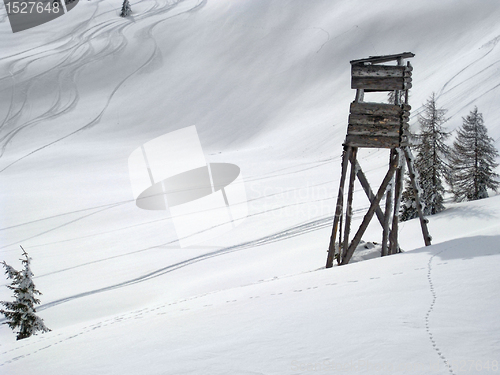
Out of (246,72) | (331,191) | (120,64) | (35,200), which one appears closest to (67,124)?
(120,64)

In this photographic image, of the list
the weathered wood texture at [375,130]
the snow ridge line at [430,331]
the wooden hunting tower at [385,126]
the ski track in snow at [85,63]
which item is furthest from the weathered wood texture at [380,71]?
A: the ski track in snow at [85,63]

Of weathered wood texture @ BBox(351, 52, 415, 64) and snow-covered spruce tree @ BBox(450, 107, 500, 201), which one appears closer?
weathered wood texture @ BBox(351, 52, 415, 64)

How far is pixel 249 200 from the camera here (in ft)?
80.3

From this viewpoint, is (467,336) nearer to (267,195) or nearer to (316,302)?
(316,302)

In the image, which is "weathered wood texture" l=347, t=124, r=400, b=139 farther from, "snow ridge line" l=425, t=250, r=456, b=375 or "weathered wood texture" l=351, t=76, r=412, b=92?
"snow ridge line" l=425, t=250, r=456, b=375

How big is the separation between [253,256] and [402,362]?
12.1 metres

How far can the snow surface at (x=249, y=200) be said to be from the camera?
13.8 ft

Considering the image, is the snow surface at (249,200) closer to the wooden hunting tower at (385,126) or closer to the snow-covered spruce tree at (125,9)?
the wooden hunting tower at (385,126)

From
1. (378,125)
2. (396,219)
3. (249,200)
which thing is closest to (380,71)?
(378,125)

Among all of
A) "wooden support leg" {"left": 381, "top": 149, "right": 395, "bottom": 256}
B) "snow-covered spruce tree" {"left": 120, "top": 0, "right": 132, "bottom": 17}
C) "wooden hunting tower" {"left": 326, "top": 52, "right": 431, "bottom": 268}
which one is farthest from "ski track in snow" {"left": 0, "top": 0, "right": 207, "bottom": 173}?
"wooden support leg" {"left": 381, "top": 149, "right": 395, "bottom": 256}

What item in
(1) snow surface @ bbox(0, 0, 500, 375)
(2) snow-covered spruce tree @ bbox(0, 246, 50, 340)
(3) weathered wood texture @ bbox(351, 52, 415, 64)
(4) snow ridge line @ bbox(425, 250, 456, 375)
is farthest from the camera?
(2) snow-covered spruce tree @ bbox(0, 246, 50, 340)

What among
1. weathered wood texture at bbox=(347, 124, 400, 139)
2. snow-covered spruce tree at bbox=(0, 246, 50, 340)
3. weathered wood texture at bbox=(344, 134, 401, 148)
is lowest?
snow-covered spruce tree at bbox=(0, 246, 50, 340)

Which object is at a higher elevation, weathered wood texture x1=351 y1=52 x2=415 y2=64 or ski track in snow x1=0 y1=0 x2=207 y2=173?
ski track in snow x1=0 y1=0 x2=207 y2=173

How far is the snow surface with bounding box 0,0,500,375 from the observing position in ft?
13.8
